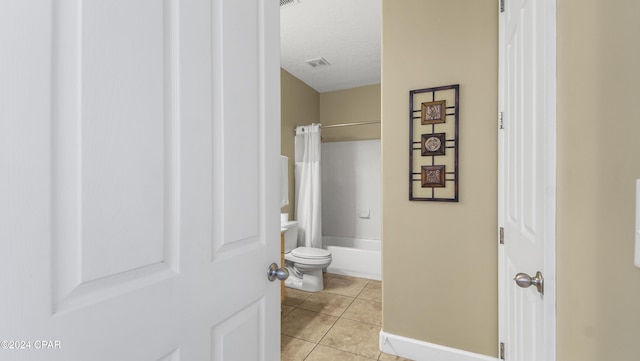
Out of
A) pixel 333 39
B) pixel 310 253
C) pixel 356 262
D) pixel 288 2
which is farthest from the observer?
pixel 356 262

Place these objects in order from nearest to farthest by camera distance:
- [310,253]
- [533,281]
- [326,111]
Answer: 1. [533,281]
2. [310,253]
3. [326,111]

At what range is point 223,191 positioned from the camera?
78cm

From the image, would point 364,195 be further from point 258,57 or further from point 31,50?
point 31,50

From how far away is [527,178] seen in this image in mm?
1027

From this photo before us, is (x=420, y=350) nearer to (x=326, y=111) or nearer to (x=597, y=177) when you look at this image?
(x=597, y=177)

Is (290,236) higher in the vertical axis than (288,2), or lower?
lower

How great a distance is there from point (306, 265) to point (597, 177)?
8.58 feet

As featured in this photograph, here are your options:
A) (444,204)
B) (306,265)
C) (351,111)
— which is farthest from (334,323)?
(351,111)

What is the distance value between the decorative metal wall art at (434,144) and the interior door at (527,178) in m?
0.28

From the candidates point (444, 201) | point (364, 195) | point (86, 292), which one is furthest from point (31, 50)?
point (364, 195)

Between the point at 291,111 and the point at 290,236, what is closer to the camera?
the point at 290,236

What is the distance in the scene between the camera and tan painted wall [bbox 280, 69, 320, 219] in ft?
11.8

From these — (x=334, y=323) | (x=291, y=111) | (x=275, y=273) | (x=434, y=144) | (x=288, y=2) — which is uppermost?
(x=288, y=2)

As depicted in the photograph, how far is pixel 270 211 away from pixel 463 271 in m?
1.44
